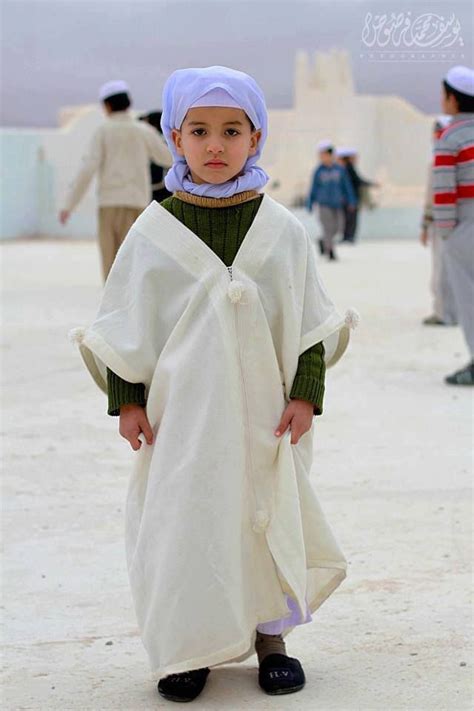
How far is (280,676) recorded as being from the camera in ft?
10.2

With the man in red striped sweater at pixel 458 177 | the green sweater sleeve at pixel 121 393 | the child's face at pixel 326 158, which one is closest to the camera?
the green sweater sleeve at pixel 121 393

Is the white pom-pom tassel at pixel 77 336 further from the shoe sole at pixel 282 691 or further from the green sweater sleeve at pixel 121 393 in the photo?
the shoe sole at pixel 282 691

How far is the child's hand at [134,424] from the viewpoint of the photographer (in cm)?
307

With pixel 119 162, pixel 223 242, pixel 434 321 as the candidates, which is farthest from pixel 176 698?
pixel 434 321

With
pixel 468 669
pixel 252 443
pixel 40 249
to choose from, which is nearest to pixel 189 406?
pixel 252 443

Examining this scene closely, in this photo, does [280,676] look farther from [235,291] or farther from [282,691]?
[235,291]

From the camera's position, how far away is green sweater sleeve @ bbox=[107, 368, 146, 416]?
10.2 feet

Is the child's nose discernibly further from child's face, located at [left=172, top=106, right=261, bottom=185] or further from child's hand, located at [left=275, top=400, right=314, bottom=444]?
child's hand, located at [left=275, top=400, right=314, bottom=444]

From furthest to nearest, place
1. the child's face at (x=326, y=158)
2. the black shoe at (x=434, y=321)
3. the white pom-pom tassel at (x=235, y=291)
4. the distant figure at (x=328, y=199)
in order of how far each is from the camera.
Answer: the child's face at (x=326, y=158) → the distant figure at (x=328, y=199) → the black shoe at (x=434, y=321) → the white pom-pom tassel at (x=235, y=291)

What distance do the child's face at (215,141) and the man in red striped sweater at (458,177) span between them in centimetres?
418

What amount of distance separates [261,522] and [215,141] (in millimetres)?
843

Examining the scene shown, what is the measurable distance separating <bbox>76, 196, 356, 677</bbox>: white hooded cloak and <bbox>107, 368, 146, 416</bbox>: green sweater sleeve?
4cm

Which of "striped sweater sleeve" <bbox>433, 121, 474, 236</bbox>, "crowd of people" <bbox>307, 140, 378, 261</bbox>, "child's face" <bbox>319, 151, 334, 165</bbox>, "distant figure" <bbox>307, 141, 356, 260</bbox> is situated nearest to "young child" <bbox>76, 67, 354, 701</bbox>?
"striped sweater sleeve" <bbox>433, 121, 474, 236</bbox>

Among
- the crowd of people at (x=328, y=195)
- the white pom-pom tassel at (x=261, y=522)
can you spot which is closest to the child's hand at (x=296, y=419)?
the white pom-pom tassel at (x=261, y=522)
